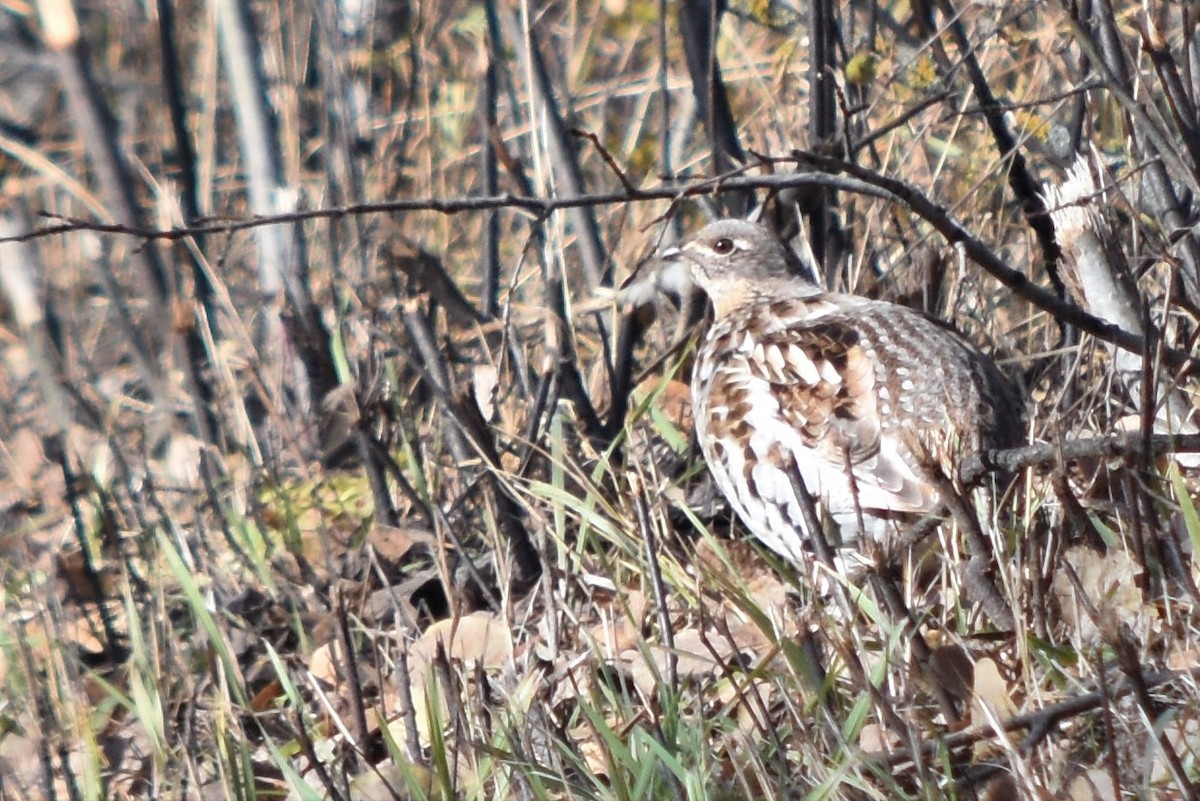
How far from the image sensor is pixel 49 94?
11633 mm

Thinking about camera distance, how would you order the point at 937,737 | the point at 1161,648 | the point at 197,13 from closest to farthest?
1. the point at 937,737
2. the point at 1161,648
3. the point at 197,13

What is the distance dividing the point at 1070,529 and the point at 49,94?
998 centimetres

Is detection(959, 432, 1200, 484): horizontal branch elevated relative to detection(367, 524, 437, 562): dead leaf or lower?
elevated

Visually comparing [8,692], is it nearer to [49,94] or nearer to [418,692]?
[418,692]

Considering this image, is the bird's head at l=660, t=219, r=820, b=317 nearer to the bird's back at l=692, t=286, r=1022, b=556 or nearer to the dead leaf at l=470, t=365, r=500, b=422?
the bird's back at l=692, t=286, r=1022, b=556

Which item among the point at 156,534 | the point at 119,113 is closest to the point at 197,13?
the point at 119,113

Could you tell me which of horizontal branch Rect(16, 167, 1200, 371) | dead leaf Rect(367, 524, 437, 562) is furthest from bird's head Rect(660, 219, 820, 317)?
horizontal branch Rect(16, 167, 1200, 371)

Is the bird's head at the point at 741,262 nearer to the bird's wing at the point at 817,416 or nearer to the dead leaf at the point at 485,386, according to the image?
the bird's wing at the point at 817,416

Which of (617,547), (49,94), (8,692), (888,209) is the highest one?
(49,94)

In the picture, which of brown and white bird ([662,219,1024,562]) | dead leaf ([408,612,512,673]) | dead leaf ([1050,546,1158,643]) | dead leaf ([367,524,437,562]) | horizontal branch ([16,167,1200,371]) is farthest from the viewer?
dead leaf ([367,524,437,562])

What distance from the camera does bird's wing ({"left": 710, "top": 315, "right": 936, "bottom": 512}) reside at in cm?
408

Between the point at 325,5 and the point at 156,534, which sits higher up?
the point at 325,5

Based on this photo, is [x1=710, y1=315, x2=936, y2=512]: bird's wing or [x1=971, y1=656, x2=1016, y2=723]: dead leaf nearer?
[x1=971, y1=656, x2=1016, y2=723]: dead leaf

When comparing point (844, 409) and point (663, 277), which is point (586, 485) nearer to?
point (844, 409)
